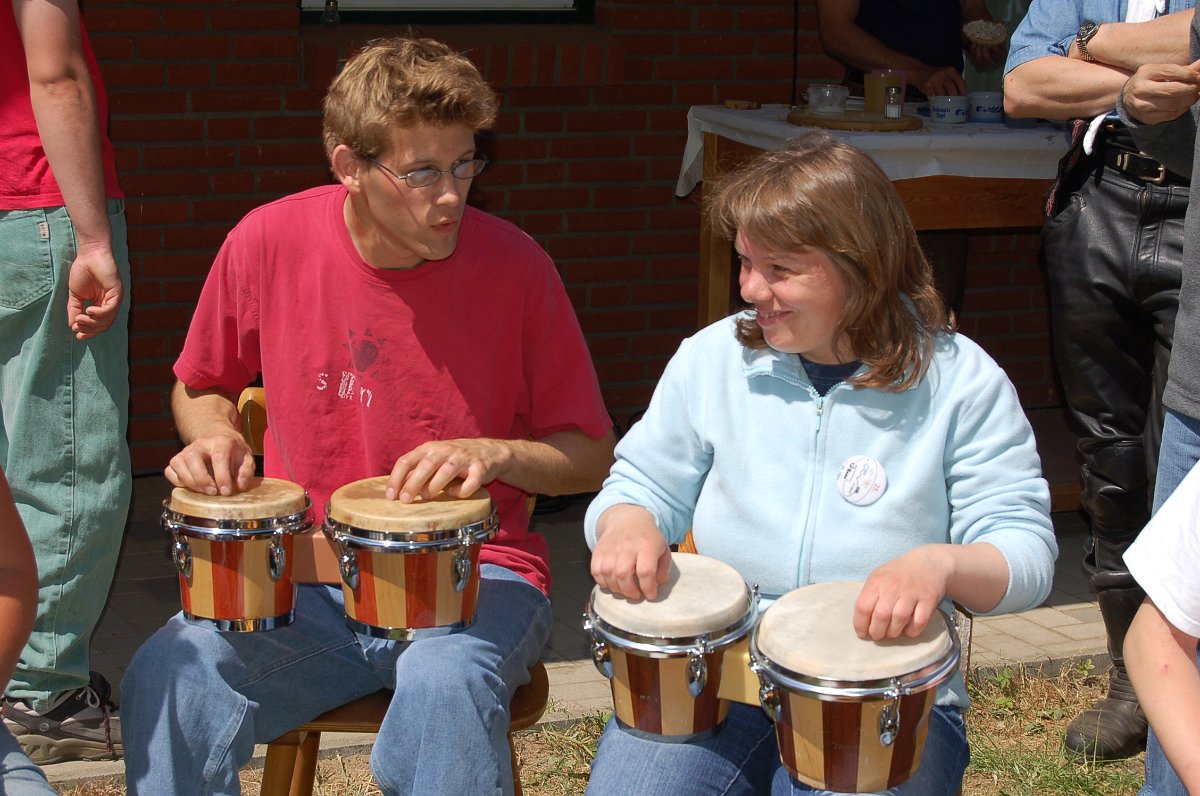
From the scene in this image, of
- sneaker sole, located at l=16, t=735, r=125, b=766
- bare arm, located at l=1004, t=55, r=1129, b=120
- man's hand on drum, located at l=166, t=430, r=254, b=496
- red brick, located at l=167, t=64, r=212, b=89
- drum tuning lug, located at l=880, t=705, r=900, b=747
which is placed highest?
bare arm, located at l=1004, t=55, r=1129, b=120

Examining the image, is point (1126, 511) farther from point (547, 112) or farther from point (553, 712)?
point (547, 112)

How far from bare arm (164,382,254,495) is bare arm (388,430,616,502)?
0.26 m

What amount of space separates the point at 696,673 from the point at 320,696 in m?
0.69

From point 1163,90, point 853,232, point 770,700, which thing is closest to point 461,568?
point 770,700

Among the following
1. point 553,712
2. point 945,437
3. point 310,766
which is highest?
point 945,437

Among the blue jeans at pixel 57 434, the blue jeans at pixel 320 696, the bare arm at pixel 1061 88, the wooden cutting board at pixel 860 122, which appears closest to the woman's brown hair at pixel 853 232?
the blue jeans at pixel 320 696

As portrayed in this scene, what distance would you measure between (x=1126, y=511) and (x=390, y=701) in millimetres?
1803

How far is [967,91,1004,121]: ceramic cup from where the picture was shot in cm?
468

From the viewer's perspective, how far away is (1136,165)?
3.21m

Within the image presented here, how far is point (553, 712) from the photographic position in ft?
12.2

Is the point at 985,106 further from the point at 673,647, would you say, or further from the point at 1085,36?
the point at 673,647

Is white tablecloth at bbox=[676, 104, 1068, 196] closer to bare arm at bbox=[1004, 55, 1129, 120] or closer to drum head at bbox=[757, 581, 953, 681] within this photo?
bare arm at bbox=[1004, 55, 1129, 120]

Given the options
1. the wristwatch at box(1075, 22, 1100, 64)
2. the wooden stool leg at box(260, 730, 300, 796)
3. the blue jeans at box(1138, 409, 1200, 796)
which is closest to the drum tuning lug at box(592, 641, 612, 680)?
the wooden stool leg at box(260, 730, 300, 796)

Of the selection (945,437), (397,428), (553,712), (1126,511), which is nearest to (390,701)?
(397,428)
